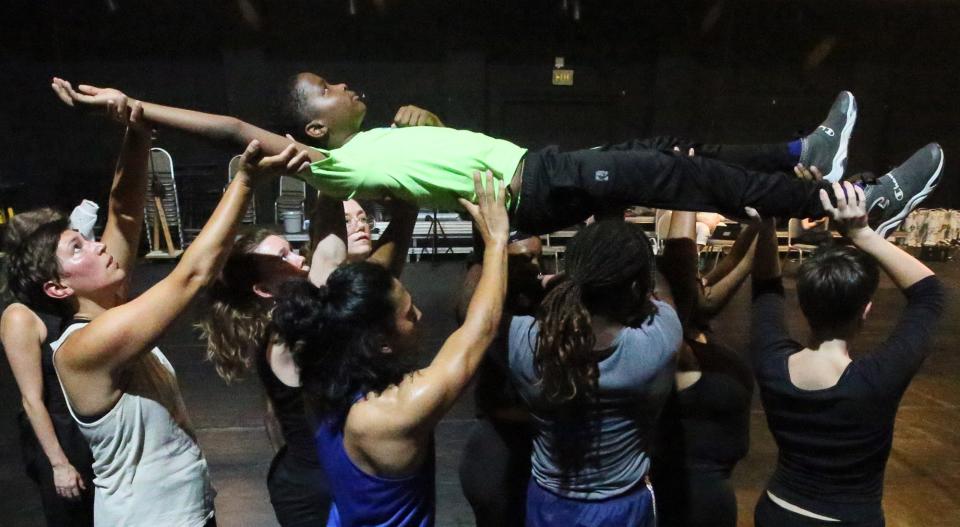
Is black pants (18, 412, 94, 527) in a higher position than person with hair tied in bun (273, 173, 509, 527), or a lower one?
lower

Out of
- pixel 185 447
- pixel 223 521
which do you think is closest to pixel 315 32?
pixel 223 521

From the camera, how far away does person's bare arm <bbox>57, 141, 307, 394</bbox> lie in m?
1.26

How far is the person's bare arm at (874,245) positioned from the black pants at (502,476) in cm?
94

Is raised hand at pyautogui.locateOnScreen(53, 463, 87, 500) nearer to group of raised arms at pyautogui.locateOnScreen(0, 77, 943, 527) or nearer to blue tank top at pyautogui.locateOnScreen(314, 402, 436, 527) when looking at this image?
group of raised arms at pyautogui.locateOnScreen(0, 77, 943, 527)

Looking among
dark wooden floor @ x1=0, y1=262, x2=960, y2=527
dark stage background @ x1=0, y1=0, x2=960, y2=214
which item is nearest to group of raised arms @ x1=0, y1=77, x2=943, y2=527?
dark wooden floor @ x1=0, y1=262, x2=960, y2=527

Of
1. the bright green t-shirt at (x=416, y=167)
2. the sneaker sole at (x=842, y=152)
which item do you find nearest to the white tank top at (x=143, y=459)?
the bright green t-shirt at (x=416, y=167)

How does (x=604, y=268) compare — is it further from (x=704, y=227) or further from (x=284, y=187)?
(x=284, y=187)

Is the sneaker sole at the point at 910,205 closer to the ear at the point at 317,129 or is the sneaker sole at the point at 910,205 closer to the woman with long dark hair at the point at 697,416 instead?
the woman with long dark hair at the point at 697,416

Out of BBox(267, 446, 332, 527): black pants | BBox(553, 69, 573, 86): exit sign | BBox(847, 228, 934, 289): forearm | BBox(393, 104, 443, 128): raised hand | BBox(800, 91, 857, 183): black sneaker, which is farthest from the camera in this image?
BBox(553, 69, 573, 86): exit sign

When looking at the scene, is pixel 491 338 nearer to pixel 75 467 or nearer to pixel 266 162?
pixel 266 162

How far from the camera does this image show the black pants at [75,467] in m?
1.79

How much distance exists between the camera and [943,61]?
9.96 m

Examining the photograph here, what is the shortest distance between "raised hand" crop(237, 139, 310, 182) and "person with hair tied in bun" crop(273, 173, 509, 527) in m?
0.25

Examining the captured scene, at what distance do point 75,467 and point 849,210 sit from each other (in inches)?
81.9
